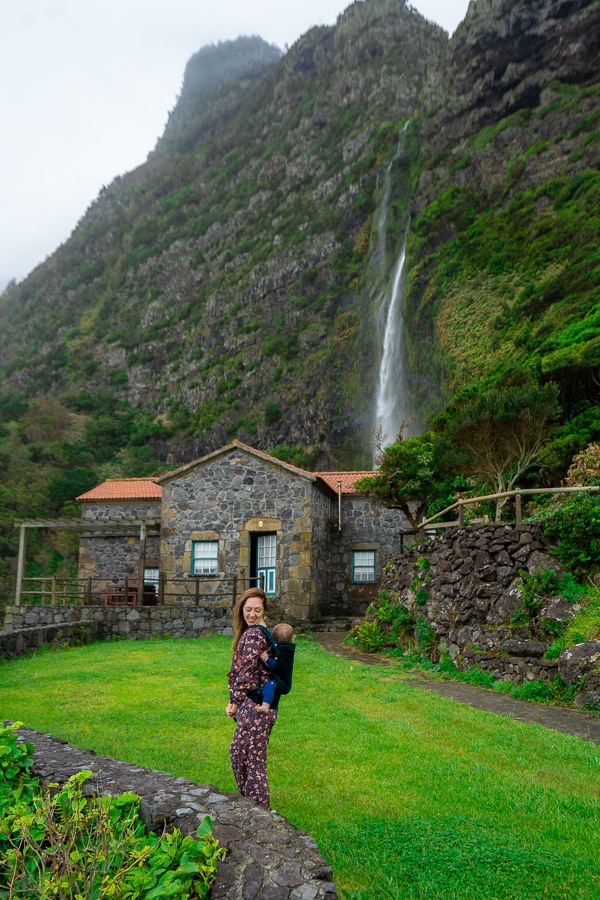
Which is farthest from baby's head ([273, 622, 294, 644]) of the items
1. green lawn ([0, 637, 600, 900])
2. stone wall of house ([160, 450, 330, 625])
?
stone wall of house ([160, 450, 330, 625])

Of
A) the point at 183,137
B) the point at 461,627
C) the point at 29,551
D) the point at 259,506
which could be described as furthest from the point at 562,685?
the point at 183,137

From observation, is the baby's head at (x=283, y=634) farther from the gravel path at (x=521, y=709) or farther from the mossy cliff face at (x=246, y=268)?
the mossy cliff face at (x=246, y=268)

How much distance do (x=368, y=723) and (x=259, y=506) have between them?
11834 millimetres

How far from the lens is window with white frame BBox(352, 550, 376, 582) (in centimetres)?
2028

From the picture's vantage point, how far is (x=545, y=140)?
1374 inches

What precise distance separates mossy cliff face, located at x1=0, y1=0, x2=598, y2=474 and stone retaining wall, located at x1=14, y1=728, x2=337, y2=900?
1616 cm

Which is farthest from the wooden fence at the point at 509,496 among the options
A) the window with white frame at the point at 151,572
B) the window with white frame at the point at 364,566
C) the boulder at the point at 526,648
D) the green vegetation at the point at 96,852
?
the window with white frame at the point at 151,572

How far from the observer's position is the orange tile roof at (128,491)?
22.1 m

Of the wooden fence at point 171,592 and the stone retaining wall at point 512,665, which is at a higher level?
the wooden fence at point 171,592

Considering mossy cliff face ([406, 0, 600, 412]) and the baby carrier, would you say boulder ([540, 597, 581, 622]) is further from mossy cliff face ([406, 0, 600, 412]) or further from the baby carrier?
mossy cliff face ([406, 0, 600, 412])

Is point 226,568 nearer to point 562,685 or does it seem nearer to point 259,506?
point 259,506

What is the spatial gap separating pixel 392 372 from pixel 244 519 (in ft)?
68.1

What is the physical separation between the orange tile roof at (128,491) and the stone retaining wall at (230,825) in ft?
Answer: 58.0

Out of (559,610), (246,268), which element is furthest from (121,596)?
(246,268)
